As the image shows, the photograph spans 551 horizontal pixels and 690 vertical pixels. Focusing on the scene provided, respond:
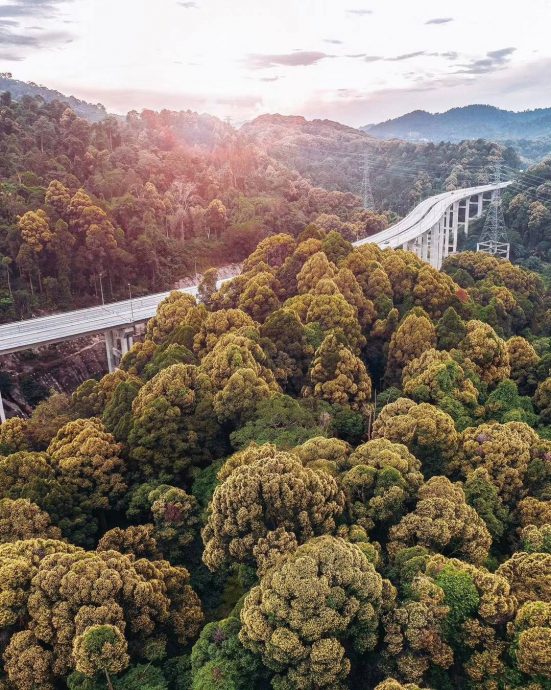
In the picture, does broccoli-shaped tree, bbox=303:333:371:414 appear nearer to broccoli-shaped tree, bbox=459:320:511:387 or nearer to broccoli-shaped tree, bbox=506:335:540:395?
broccoli-shaped tree, bbox=459:320:511:387

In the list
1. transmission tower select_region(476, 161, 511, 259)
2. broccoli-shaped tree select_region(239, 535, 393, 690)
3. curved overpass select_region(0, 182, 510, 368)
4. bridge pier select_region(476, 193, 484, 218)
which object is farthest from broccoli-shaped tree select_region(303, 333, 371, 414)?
bridge pier select_region(476, 193, 484, 218)

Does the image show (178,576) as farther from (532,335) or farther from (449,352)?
(532,335)

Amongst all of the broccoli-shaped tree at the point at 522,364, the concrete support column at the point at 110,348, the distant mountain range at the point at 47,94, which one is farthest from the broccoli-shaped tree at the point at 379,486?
the distant mountain range at the point at 47,94

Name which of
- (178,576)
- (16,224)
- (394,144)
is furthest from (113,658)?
(394,144)

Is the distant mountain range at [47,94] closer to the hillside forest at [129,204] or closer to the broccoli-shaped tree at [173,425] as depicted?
the hillside forest at [129,204]

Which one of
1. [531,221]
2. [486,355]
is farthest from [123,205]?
[531,221]
